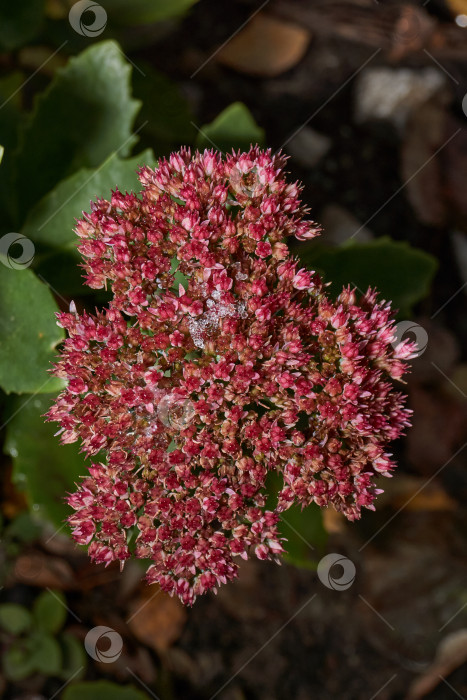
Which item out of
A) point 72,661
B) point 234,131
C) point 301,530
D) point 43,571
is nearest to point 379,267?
point 234,131

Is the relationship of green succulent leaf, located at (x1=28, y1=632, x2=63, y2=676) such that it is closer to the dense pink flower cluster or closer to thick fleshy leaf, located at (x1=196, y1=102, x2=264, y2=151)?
the dense pink flower cluster

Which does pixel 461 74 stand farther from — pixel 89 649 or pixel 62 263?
pixel 89 649

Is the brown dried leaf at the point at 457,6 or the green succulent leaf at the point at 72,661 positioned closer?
the green succulent leaf at the point at 72,661

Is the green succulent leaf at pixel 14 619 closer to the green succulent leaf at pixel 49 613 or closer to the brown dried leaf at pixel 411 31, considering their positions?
the green succulent leaf at pixel 49 613

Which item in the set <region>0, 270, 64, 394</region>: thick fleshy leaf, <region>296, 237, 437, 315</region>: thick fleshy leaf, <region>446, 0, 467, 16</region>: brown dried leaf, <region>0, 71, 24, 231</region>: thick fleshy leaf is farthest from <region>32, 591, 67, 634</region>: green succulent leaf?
<region>446, 0, 467, 16</region>: brown dried leaf

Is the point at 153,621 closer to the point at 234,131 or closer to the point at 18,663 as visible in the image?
the point at 18,663

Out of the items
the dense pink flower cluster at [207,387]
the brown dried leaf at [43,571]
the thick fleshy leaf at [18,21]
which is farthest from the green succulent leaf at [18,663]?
the thick fleshy leaf at [18,21]
